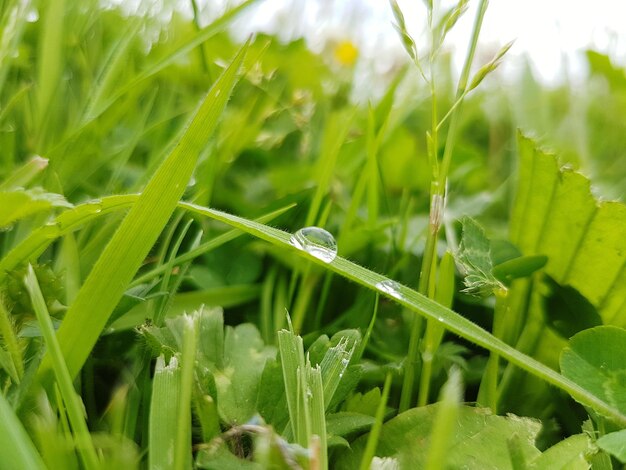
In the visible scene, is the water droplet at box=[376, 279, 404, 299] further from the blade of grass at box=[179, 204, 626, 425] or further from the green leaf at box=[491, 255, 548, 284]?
the green leaf at box=[491, 255, 548, 284]

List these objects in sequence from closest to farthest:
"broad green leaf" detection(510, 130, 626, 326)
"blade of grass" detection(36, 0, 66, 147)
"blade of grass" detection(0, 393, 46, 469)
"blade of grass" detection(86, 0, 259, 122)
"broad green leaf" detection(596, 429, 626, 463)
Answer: "blade of grass" detection(0, 393, 46, 469) → "broad green leaf" detection(596, 429, 626, 463) → "broad green leaf" detection(510, 130, 626, 326) → "blade of grass" detection(86, 0, 259, 122) → "blade of grass" detection(36, 0, 66, 147)

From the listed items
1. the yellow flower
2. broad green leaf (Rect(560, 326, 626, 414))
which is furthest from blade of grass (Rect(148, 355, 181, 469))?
the yellow flower

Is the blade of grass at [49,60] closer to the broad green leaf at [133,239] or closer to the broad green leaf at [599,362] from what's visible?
the broad green leaf at [133,239]

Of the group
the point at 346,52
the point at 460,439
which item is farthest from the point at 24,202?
the point at 346,52

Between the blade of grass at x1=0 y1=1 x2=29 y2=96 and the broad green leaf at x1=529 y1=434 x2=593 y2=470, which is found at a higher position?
the blade of grass at x1=0 y1=1 x2=29 y2=96

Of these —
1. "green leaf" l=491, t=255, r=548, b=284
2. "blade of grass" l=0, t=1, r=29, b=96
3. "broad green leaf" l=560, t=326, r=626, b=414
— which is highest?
"blade of grass" l=0, t=1, r=29, b=96

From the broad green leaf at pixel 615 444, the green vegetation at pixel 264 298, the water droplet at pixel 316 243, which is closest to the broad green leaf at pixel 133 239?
Result: the green vegetation at pixel 264 298

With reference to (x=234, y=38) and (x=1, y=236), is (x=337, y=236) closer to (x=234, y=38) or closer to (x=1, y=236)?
(x=1, y=236)

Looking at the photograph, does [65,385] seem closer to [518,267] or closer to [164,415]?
[164,415]
